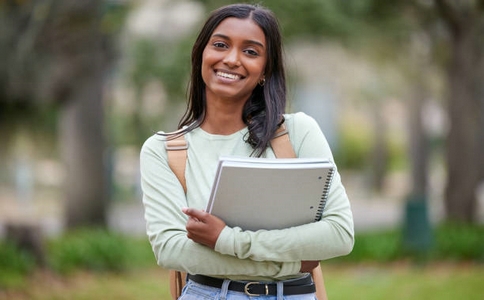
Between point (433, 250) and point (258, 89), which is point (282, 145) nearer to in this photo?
point (258, 89)

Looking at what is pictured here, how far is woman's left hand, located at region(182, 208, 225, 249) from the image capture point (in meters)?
2.68

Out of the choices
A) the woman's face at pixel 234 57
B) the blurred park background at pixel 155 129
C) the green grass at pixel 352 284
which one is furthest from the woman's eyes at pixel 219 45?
the green grass at pixel 352 284

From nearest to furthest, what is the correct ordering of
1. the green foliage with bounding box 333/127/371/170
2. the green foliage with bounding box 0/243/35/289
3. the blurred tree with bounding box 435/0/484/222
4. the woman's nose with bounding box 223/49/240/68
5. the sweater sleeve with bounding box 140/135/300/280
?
the sweater sleeve with bounding box 140/135/300/280
the woman's nose with bounding box 223/49/240/68
the green foliage with bounding box 0/243/35/289
the blurred tree with bounding box 435/0/484/222
the green foliage with bounding box 333/127/371/170

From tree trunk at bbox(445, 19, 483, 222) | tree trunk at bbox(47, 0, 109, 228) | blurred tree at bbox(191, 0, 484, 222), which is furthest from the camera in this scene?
tree trunk at bbox(445, 19, 483, 222)

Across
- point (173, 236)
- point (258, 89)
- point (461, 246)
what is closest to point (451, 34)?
point (461, 246)

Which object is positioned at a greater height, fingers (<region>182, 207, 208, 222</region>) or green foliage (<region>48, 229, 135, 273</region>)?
fingers (<region>182, 207, 208, 222</region>)

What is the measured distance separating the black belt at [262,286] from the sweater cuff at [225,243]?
128 millimetres

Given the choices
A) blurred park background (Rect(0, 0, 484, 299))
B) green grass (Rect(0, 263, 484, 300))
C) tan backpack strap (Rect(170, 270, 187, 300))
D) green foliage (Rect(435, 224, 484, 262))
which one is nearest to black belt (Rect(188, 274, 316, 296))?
tan backpack strap (Rect(170, 270, 187, 300))

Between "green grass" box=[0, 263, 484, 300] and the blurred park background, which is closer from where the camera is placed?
"green grass" box=[0, 263, 484, 300]

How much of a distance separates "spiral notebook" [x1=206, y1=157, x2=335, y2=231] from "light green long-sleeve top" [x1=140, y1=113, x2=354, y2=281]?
41 millimetres

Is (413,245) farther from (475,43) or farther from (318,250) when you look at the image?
(318,250)

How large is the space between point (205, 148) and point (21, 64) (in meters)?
8.34

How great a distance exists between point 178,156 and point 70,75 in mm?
9438

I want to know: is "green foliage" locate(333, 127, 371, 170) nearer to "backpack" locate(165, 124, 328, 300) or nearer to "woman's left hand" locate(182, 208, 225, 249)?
"backpack" locate(165, 124, 328, 300)
